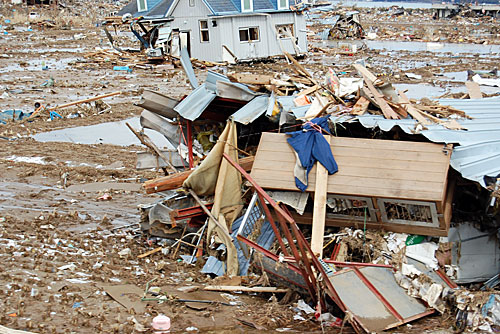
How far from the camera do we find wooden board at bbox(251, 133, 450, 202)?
23.3 ft

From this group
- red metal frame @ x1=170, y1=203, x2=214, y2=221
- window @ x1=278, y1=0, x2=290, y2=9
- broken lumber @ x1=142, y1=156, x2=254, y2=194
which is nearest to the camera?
red metal frame @ x1=170, y1=203, x2=214, y2=221

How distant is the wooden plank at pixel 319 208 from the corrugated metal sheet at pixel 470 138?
2.99 ft

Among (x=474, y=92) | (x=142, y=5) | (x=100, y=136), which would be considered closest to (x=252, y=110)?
(x=474, y=92)

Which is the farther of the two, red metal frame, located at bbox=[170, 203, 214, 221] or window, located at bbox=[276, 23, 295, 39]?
window, located at bbox=[276, 23, 295, 39]

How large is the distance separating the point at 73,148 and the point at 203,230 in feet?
25.0

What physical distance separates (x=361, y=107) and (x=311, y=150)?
109 cm

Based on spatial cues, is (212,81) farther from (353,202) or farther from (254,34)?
(254,34)

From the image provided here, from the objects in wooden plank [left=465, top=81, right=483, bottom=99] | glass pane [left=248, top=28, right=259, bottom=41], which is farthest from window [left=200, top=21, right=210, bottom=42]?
wooden plank [left=465, top=81, right=483, bottom=99]

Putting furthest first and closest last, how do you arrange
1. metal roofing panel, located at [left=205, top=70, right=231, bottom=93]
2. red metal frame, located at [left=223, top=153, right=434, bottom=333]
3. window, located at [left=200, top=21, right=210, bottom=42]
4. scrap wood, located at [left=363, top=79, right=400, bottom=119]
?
window, located at [left=200, top=21, right=210, bottom=42] < metal roofing panel, located at [left=205, top=70, right=231, bottom=93] < scrap wood, located at [left=363, top=79, right=400, bottom=119] < red metal frame, located at [left=223, top=153, right=434, bottom=333]

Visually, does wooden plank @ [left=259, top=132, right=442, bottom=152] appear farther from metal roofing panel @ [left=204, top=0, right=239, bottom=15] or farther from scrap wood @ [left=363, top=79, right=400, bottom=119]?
metal roofing panel @ [left=204, top=0, right=239, bottom=15]

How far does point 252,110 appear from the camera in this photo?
8.71 metres

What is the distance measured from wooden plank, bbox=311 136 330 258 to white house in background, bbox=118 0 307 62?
23.1 metres

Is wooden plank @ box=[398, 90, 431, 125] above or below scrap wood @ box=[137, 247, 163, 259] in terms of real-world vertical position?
above

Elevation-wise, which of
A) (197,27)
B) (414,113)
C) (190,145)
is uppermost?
(197,27)
